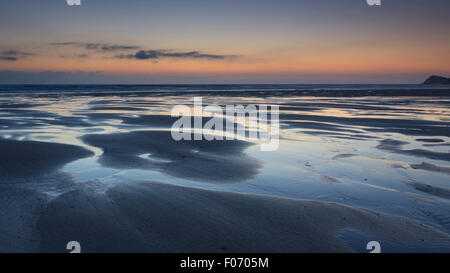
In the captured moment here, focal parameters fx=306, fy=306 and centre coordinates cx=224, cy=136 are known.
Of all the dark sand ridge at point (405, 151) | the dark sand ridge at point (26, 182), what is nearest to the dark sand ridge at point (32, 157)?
the dark sand ridge at point (26, 182)

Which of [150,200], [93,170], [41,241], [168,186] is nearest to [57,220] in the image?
[41,241]

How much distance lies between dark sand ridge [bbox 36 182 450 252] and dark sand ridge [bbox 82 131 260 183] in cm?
104

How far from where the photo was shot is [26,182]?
4395 millimetres

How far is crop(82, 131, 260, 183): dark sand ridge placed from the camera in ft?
16.9

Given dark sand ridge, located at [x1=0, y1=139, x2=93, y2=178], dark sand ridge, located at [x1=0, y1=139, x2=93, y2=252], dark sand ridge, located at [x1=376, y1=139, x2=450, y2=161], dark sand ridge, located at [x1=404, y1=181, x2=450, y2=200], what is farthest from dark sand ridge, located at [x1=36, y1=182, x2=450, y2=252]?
dark sand ridge, located at [x1=376, y1=139, x2=450, y2=161]

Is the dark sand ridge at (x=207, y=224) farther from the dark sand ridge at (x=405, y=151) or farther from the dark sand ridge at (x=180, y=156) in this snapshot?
the dark sand ridge at (x=405, y=151)

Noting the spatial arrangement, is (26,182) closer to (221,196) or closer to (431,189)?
(221,196)

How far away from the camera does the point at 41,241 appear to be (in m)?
2.77

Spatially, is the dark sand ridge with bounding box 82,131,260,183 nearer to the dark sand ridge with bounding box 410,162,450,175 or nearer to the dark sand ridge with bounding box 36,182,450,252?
the dark sand ridge with bounding box 36,182,450,252

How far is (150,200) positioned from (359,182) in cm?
309

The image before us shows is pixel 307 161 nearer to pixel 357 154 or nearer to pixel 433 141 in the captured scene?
pixel 357 154

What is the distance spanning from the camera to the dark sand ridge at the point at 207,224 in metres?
2.80

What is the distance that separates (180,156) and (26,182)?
2.67 meters

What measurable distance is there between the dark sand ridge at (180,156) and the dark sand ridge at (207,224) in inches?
Answer: 40.8
